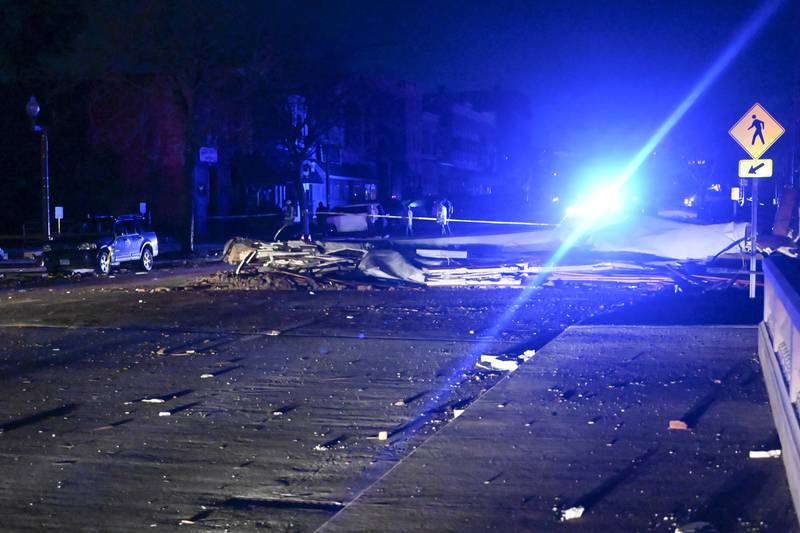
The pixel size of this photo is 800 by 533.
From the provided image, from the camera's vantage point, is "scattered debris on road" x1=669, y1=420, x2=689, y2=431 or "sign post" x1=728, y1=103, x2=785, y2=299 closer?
"scattered debris on road" x1=669, y1=420, x2=689, y2=431

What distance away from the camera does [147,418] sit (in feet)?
31.5

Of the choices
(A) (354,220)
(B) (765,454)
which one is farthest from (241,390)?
(A) (354,220)

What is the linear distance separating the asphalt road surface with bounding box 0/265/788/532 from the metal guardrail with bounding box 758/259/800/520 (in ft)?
1.37

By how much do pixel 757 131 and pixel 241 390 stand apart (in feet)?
36.7

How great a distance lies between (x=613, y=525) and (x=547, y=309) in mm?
12474

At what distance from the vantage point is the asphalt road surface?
7.03 meters

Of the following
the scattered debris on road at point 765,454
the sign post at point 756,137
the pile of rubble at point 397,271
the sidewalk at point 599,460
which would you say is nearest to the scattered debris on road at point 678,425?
the sidewalk at point 599,460

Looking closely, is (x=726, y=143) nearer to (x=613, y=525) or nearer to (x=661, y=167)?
(x=661, y=167)

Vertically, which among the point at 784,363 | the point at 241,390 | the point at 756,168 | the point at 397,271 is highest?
the point at 756,168

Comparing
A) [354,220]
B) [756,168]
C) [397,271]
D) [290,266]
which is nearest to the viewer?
[756,168]

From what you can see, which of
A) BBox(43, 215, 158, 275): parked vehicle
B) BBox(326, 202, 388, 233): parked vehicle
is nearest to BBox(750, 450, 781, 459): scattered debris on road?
BBox(43, 215, 158, 275): parked vehicle

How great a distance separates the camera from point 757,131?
57.8ft

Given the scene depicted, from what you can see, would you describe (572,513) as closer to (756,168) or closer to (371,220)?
(756,168)

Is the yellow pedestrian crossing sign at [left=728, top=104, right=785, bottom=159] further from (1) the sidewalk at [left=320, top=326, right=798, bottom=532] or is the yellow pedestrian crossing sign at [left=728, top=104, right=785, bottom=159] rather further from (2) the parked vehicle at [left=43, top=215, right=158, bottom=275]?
(2) the parked vehicle at [left=43, top=215, right=158, bottom=275]
